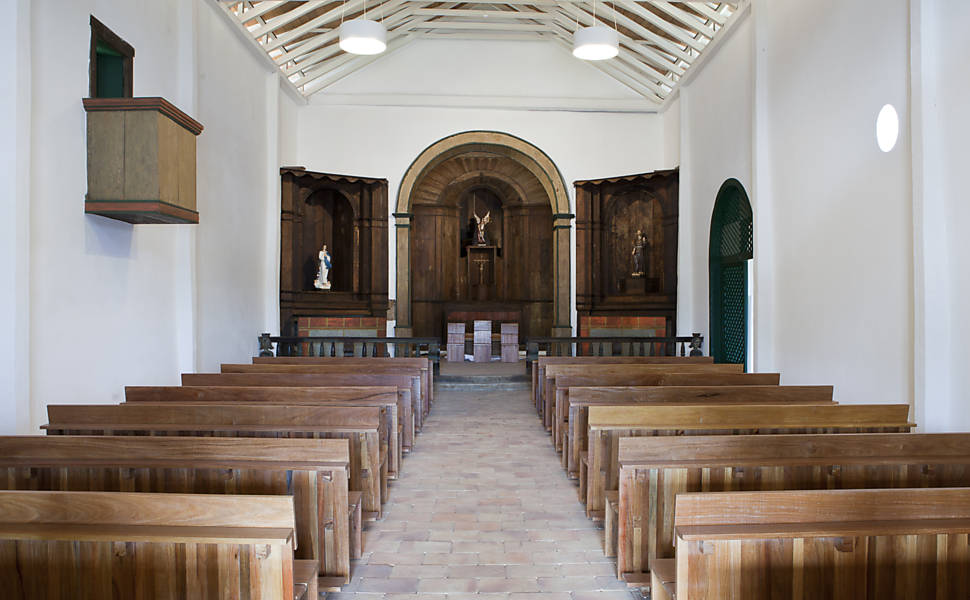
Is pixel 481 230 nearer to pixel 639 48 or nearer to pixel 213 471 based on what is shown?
pixel 639 48

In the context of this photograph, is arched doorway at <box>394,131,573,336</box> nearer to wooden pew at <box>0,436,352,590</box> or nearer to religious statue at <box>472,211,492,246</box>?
religious statue at <box>472,211,492,246</box>

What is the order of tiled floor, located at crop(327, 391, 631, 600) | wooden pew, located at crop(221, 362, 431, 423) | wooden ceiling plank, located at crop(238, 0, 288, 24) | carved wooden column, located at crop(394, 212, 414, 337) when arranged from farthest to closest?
carved wooden column, located at crop(394, 212, 414, 337) → wooden ceiling plank, located at crop(238, 0, 288, 24) → wooden pew, located at crop(221, 362, 431, 423) → tiled floor, located at crop(327, 391, 631, 600)

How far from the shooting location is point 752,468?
2.69m

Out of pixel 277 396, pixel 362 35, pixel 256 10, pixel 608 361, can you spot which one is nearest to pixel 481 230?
pixel 362 35

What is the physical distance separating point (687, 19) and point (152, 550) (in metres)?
8.69

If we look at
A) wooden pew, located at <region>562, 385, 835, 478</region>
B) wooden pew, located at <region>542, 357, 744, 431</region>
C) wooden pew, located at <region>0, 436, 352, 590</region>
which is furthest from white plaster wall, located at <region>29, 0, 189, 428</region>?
wooden pew, located at <region>542, 357, 744, 431</region>

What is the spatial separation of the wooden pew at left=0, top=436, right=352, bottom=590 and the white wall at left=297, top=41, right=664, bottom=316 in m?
8.48

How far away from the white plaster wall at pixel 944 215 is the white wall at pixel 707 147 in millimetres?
3166

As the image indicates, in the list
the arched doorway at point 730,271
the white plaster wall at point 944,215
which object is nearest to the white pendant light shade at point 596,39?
the arched doorway at point 730,271

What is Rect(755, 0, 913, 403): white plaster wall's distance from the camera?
15.0 feet

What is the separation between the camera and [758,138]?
6.96 meters

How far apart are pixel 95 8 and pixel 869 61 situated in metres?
5.82

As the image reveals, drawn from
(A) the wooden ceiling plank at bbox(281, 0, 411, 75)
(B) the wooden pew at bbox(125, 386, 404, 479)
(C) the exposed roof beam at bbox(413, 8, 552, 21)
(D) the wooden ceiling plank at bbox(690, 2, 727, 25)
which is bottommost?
(B) the wooden pew at bbox(125, 386, 404, 479)

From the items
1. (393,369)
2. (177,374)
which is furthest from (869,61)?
(177,374)
